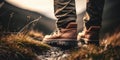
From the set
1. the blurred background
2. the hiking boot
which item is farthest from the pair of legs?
the blurred background

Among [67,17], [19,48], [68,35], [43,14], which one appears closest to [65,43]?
[68,35]

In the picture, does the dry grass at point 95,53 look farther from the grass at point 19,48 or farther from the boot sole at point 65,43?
the grass at point 19,48

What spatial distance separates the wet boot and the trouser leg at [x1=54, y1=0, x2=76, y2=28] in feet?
1.35

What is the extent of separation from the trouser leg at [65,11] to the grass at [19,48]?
385 mm

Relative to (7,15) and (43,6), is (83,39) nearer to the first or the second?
(7,15)

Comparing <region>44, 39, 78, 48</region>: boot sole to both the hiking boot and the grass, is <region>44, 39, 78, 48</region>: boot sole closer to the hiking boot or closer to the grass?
the grass

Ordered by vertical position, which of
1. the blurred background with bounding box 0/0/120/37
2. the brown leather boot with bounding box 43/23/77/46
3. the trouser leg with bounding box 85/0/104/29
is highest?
the trouser leg with bounding box 85/0/104/29

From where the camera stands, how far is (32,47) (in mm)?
4148

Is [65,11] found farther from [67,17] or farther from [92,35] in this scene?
[92,35]

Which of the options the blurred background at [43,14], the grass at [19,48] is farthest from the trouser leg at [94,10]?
the blurred background at [43,14]

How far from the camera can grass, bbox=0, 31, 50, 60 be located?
11.7ft

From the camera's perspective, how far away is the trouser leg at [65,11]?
4090 mm

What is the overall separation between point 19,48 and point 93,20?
3.78 feet

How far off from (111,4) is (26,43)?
2919 millimetres
